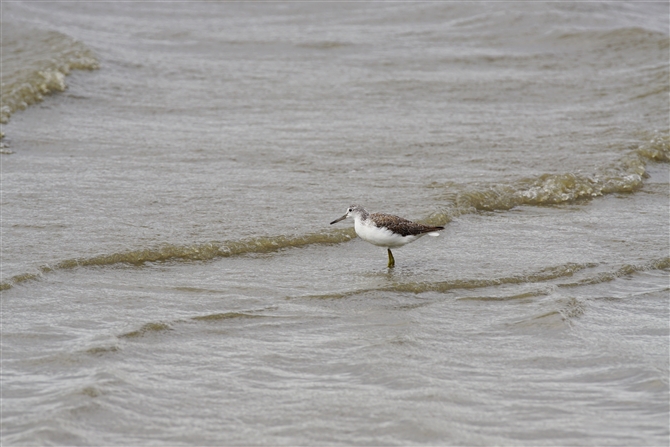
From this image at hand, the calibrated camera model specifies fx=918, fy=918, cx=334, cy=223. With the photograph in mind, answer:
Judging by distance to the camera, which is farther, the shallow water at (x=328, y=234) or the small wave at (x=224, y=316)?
the small wave at (x=224, y=316)

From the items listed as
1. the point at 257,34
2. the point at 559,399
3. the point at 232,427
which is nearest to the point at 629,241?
the point at 559,399

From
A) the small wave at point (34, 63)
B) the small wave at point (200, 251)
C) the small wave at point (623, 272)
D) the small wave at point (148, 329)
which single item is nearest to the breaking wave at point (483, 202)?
the small wave at point (200, 251)

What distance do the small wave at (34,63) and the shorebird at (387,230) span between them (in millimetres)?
5183

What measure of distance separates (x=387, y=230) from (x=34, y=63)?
7.22m

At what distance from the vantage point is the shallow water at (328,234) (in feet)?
15.3

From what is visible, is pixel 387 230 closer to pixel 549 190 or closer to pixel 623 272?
pixel 623 272

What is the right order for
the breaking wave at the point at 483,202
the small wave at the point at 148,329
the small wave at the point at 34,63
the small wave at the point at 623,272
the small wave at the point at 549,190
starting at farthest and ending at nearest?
the small wave at the point at 34,63
the small wave at the point at 549,190
the breaking wave at the point at 483,202
the small wave at the point at 623,272
the small wave at the point at 148,329

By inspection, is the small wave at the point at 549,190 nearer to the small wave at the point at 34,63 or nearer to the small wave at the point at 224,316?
the small wave at the point at 224,316

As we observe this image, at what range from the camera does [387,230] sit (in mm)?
6977

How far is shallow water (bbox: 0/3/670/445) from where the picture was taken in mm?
4672

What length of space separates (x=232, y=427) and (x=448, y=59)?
10411 millimetres

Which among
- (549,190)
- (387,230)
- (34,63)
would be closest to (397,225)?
(387,230)

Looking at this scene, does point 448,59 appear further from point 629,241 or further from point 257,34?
point 629,241

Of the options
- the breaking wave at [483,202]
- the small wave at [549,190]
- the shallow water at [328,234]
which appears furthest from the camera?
the small wave at [549,190]
